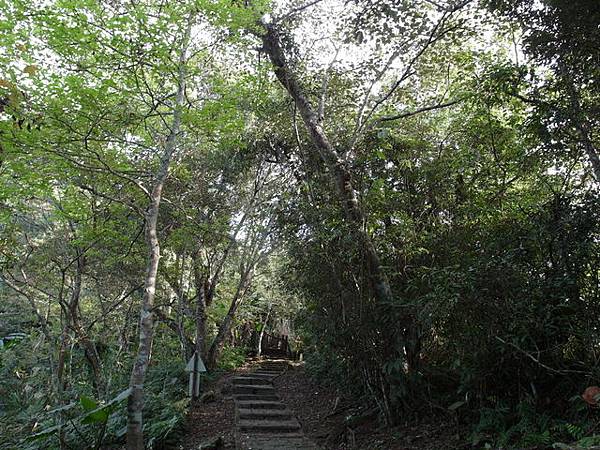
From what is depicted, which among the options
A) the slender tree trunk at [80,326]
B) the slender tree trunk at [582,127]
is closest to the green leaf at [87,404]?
the slender tree trunk at [80,326]

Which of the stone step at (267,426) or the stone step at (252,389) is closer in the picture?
the stone step at (267,426)

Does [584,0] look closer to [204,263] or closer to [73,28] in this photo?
[73,28]

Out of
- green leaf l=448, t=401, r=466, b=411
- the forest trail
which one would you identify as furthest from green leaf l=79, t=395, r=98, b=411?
green leaf l=448, t=401, r=466, b=411

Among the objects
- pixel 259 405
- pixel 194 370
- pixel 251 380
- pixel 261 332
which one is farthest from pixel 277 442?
pixel 261 332

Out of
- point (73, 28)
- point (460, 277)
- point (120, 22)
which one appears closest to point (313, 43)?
point (120, 22)

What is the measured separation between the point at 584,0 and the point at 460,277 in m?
3.29

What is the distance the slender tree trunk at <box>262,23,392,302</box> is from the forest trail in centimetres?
278

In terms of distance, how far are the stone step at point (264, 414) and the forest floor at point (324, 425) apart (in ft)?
0.80

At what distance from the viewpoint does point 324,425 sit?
7.56 metres

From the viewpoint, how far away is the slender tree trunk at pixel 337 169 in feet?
21.4

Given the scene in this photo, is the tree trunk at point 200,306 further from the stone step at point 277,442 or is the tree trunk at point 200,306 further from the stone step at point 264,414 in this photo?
the stone step at point 277,442

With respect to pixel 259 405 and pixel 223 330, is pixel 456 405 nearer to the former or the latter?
pixel 259 405

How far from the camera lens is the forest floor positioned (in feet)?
18.1

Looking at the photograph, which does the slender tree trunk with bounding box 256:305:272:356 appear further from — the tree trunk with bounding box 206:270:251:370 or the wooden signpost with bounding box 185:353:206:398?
the wooden signpost with bounding box 185:353:206:398
